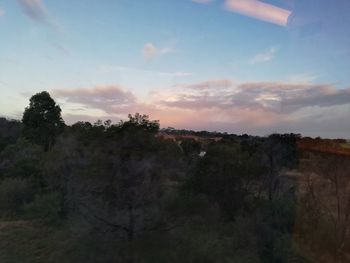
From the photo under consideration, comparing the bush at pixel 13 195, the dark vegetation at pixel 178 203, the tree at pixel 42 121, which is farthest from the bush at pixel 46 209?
the tree at pixel 42 121

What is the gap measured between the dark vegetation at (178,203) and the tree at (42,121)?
35.3 ft

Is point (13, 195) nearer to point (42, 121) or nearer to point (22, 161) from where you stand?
point (22, 161)

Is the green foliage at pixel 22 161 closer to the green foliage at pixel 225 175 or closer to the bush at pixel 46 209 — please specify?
the bush at pixel 46 209

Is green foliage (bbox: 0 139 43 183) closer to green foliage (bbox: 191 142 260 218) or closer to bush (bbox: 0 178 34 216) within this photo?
bush (bbox: 0 178 34 216)

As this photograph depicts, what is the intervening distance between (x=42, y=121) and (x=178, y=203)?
18.1 m

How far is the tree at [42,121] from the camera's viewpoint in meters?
28.6

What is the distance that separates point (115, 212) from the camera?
12.8 metres

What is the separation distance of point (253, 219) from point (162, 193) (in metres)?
2.97

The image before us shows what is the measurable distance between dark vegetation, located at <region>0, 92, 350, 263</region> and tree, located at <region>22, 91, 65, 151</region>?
35.3 ft

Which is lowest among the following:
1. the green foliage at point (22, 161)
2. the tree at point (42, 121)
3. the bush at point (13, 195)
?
the bush at point (13, 195)

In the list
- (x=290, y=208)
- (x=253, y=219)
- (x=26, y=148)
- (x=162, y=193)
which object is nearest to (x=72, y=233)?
(x=162, y=193)

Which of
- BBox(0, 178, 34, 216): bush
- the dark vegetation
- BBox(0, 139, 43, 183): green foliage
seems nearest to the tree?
BBox(0, 139, 43, 183): green foliage

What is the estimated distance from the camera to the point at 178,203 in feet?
44.9

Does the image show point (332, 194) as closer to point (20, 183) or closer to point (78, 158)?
point (78, 158)
